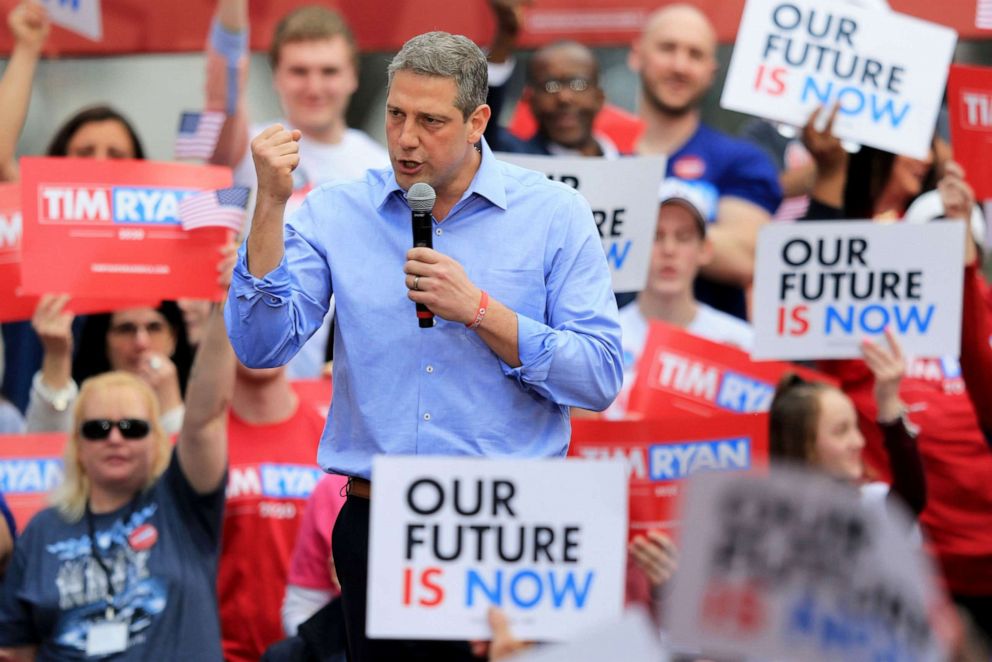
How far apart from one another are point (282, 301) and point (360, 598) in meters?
0.64

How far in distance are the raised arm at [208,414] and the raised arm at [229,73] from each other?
1.58 meters

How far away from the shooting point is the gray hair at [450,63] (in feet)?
11.4

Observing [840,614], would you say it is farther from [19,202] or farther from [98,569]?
[19,202]

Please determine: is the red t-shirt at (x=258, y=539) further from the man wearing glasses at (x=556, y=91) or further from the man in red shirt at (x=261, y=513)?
the man wearing glasses at (x=556, y=91)

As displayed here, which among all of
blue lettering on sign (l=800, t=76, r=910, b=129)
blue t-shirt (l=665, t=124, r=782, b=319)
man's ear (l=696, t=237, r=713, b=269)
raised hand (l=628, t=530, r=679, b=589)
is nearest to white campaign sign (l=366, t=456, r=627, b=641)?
raised hand (l=628, t=530, r=679, b=589)

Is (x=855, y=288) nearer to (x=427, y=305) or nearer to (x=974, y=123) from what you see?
(x=974, y=123)

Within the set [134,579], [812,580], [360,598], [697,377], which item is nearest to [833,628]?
[812,580]

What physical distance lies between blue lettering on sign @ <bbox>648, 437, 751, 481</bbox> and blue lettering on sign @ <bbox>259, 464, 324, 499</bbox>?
1094 millimetres

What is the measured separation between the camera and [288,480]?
571cm

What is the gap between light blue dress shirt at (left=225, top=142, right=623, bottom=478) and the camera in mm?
3473

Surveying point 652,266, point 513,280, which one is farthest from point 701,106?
point 513,280

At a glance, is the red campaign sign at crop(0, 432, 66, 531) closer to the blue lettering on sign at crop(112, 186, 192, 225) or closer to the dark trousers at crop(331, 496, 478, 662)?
the blue lettering on sign at crop(112, 186, 192, 225)

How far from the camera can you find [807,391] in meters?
5.64

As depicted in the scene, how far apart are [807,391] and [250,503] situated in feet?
5.91
